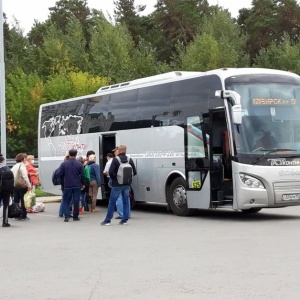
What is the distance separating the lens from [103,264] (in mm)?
11117

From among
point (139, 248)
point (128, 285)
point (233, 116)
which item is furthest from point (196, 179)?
point (128, 285)

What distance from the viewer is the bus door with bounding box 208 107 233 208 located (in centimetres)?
1822

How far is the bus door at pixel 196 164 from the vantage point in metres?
18.6

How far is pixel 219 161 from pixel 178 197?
1.97 m

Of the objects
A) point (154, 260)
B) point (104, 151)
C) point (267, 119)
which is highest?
point (267, 119)

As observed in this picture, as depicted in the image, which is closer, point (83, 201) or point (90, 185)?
point (90, 185)

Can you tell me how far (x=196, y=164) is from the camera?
62.1ft

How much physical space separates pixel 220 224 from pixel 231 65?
46.0m

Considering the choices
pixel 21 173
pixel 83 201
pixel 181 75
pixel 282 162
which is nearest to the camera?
pixel 282 162

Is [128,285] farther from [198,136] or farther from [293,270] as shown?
[198,136]

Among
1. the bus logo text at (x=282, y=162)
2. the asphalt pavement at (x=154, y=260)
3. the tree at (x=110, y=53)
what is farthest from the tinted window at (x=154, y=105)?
the tree at (x=110, y=53)

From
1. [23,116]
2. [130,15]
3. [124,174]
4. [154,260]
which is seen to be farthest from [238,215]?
[130,15]

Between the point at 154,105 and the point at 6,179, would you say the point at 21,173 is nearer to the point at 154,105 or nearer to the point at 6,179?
the point at 6,179

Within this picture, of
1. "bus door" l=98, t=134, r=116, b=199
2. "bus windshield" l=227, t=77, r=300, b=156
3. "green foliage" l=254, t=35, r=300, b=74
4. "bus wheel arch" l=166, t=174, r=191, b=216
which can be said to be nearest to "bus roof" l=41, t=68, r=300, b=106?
"bus windshield" l=227, t=77, r=300, b=156
